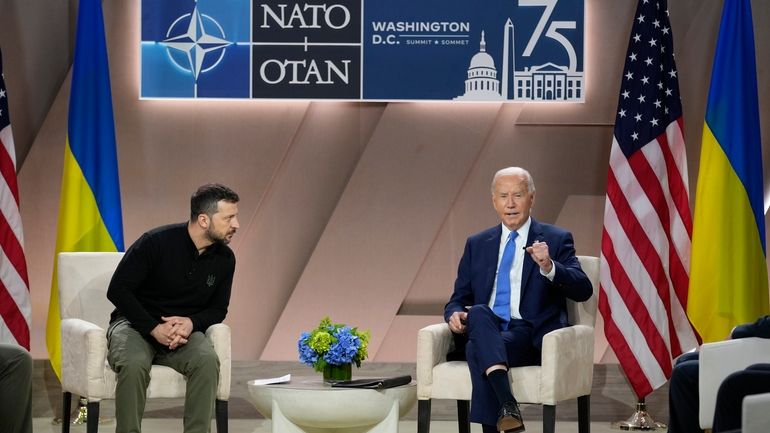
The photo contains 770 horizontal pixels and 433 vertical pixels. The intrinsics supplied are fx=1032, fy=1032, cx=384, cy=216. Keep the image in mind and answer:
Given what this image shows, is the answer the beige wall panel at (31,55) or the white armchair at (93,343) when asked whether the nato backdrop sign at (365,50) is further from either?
the white armchair at (93,343)

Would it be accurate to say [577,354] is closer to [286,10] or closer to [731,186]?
[731,186]

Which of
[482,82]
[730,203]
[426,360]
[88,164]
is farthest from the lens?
[482,82]

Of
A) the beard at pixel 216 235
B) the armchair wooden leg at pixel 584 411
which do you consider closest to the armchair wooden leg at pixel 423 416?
the armchair wooden leg at pixel 584 411

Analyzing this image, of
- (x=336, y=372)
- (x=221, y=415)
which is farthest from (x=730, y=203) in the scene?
(x=221, y=415)

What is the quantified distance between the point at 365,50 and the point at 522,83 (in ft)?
2.94

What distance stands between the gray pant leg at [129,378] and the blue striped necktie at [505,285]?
1.48 metres

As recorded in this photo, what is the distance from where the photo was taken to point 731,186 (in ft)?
17.0

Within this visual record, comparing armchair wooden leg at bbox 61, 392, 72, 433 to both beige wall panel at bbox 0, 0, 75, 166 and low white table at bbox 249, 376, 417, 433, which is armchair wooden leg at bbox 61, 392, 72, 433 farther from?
beige wall panel at bbox 0, 0, 75, 166

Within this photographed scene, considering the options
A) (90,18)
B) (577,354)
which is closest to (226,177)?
(90,18)

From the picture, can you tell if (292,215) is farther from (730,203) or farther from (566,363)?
(730,203)

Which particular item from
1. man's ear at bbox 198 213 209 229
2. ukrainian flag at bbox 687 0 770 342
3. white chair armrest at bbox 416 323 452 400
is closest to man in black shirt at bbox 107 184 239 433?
man's ear at bbox 198 213 209 229

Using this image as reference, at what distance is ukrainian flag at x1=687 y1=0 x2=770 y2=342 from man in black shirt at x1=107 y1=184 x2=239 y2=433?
7.84 ft

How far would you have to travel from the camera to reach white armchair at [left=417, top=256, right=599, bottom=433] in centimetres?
411

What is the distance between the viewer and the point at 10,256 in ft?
17.4
